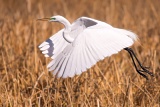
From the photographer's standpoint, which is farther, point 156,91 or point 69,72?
point 156,91

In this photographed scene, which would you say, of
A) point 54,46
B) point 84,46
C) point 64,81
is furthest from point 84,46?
point 64,81

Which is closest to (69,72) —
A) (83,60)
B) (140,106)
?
(83,60)

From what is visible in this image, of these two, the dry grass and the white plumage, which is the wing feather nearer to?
the white plumage

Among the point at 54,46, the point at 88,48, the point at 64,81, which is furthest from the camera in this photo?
the point at 64,81

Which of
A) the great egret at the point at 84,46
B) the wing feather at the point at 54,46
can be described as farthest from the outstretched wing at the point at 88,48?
the wing feather at the point at 54,46

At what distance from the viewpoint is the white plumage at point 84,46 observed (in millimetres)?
2645

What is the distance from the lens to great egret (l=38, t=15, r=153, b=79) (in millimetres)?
2645

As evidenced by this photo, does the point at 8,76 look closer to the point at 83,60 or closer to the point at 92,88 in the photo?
the point at 92,88

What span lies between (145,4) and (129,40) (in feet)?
16.6

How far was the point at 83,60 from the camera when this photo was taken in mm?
2660

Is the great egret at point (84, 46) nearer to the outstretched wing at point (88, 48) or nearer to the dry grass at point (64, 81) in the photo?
the outstretched wing at point (88, 48)

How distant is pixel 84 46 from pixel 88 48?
0.02 meters

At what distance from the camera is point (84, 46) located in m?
2.76

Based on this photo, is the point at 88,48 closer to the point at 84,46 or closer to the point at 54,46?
the point at 84,46
